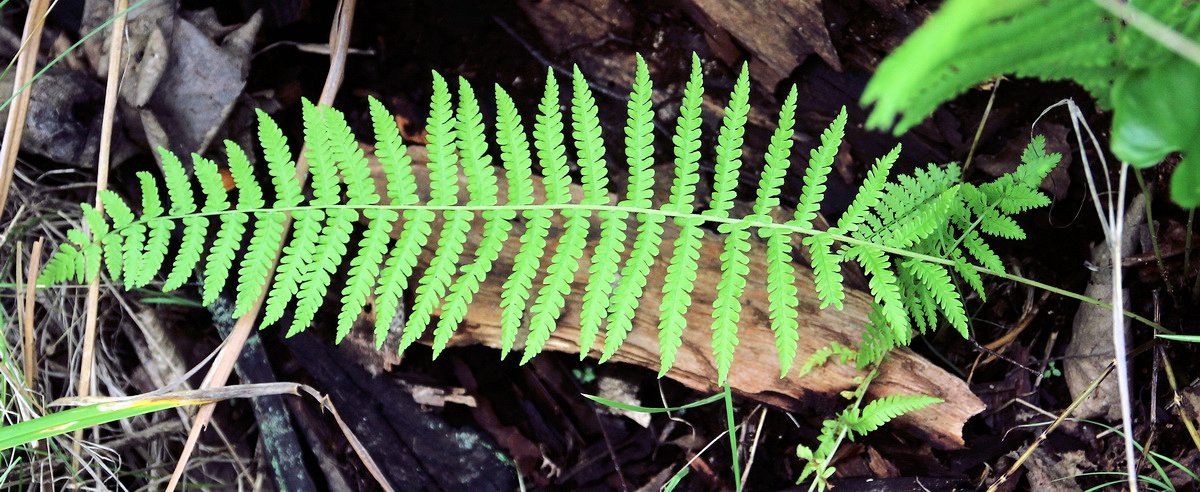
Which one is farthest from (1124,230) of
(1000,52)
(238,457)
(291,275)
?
(238,457)

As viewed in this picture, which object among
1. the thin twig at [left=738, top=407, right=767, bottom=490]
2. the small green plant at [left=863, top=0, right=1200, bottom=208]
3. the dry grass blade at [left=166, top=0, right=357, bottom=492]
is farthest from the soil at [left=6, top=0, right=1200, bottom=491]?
the small green plant at [left=863, top=0, right=1200, bottom=208]

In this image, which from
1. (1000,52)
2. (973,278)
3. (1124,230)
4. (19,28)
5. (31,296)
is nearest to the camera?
(1000,52)

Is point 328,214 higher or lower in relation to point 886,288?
lower

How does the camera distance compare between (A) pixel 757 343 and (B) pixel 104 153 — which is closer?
(A) pixel 757 343

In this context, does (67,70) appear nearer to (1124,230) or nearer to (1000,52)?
(1000,52)

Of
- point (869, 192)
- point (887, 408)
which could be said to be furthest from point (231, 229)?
point (887, 408)

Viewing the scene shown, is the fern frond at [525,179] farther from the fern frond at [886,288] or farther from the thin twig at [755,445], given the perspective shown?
the thin twig at [755,445]

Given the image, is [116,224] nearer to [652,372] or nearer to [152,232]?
[152,232]
